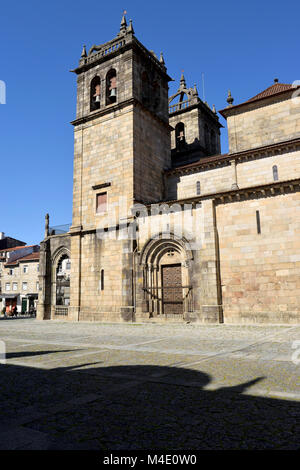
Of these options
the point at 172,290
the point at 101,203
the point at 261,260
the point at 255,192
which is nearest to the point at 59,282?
the point at 101,203

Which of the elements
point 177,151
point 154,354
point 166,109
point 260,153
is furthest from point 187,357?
point 177,151

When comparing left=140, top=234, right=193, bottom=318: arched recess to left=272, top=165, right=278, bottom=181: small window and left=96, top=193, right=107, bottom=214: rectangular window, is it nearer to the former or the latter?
left=96, top=193, right=107, bottom=214: rectangular window

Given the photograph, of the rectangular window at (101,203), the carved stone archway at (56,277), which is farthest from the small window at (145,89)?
the carved stone archway at (56,277)

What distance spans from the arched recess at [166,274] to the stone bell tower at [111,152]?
1502 mm

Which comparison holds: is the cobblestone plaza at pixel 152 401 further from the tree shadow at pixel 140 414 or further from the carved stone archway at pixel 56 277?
the carved stone archway at pixel 56 277

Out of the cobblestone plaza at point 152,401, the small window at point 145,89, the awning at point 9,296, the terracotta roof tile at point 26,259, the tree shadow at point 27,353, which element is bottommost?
the tree shadow at point 27,353

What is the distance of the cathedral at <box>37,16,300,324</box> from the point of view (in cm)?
1571

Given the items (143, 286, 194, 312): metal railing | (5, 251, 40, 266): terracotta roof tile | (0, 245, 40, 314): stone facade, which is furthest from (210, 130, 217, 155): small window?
(0, 245, 40, 314): stone facade

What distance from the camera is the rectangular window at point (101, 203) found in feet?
72.6

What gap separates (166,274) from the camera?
19.1 m

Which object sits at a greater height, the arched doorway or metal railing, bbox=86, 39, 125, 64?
metal railing, bbox=86, 39, 125, 64

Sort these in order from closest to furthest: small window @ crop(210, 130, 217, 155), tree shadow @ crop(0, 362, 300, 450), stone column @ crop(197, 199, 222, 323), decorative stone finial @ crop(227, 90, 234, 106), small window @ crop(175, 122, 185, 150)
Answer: tree shadow @ crop(0, 362, 300, 450), stone column @ crop(197, 199, 222, 323), decorative stone finial @ crop(227, 90, 234, 106), small window @ crop(175, 122, 185, 150), small window @ crop(210, 130, 217, 155)

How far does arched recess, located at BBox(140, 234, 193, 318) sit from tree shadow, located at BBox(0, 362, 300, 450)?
1276cm
